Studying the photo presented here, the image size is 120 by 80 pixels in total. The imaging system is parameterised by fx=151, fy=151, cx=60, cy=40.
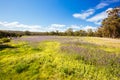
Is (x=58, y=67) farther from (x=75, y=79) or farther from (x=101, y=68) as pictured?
(x=101, y=68)

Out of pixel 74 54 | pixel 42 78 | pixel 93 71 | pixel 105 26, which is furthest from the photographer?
pixel 105 26

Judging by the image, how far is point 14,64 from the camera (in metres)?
11.7

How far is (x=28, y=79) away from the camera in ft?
30.0

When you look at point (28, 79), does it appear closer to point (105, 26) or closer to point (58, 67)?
point (58, 67)

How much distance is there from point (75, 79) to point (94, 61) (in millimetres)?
2076

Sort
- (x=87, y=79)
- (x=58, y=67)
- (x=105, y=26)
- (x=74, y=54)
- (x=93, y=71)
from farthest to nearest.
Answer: (x=105, y=26) < (x=74, y=54) < (x=58, y=67) < (x=93, y=71) < (x=87, y=79)

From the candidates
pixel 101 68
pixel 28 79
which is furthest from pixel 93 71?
pixel 28 79

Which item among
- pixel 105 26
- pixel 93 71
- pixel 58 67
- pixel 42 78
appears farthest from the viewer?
pixel 105 26

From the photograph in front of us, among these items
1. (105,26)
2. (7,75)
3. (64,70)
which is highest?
(105,26)

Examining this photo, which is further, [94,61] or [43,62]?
[43,62]

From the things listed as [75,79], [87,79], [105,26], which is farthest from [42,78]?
[105,26]

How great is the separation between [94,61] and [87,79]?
2042mm

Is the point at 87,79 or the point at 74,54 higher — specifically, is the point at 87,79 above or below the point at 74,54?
below

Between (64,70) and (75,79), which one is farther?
(64,70)
